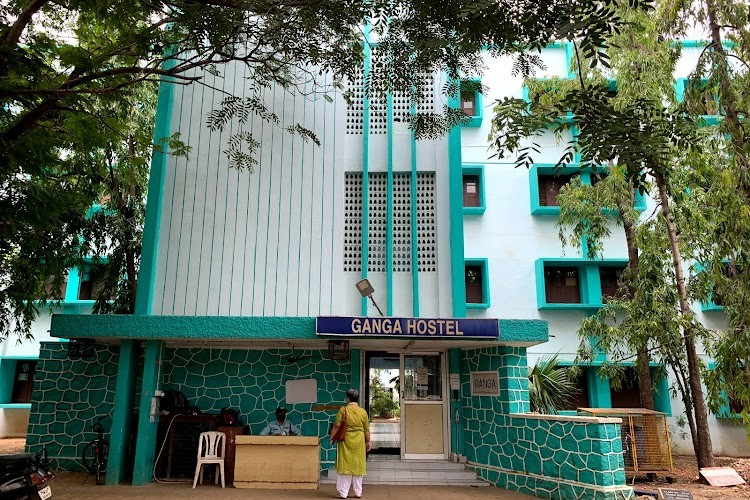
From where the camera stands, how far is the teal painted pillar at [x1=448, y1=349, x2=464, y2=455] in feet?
33.5

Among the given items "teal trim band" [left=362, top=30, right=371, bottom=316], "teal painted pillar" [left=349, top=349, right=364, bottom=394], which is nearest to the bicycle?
"teal painted pillar" [left=349, top=349, right=364, bottom=394]

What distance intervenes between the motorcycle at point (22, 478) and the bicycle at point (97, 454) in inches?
91.4

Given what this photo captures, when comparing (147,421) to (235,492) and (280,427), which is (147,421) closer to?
(235,492)

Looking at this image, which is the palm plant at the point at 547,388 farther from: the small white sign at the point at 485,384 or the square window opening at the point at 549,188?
the square window opening at the point at 549,188

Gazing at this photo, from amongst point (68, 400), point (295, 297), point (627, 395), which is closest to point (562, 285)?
point (627, 395)

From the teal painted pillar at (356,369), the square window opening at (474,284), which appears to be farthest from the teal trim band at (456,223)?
the square window opening at (474,284)

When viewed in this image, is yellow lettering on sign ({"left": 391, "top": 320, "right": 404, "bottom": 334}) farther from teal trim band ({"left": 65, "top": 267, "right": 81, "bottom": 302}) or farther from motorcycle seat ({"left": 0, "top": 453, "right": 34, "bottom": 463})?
teal trim band ({"left": 65, "top": 267, "right": 81, "bottom": 302})

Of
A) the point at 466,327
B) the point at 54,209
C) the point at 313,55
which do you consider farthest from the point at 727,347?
the point at 54,209

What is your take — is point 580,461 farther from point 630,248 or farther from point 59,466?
point 59,466

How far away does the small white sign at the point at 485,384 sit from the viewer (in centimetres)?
973

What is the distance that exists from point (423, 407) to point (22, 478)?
6.11 metres

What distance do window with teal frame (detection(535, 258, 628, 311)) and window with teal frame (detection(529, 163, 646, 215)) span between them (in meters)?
1.39

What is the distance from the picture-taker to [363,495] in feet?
27.7

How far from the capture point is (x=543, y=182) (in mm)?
17062
